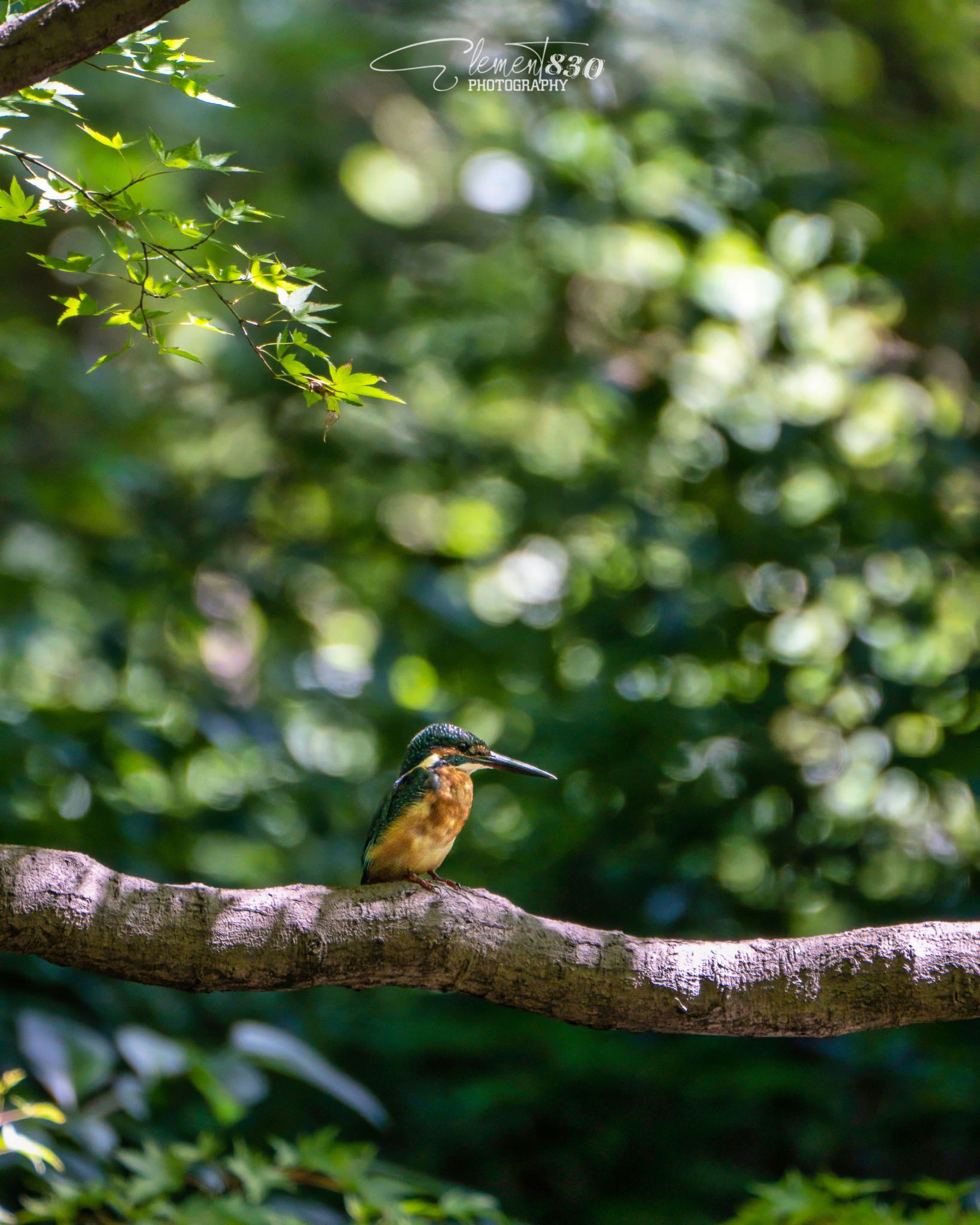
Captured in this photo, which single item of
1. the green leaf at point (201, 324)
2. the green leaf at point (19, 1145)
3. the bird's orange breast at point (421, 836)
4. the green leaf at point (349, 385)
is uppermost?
the green leaf at point (201, 324)

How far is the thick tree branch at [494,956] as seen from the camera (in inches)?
51.1

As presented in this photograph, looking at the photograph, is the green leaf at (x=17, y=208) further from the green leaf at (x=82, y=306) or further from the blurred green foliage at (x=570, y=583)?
the blurred green foliage at (x=570, y=583)

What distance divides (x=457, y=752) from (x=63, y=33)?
100 cm

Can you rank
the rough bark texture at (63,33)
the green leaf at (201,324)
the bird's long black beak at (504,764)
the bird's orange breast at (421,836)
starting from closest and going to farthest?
the rough bark texture at (63,33) → the green leaf at (201,324) → the bird's orange breast at (421,836) → the bird's long black beak at (504,764)

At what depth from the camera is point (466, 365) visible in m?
3.90

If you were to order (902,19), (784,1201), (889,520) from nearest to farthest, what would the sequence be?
(784,1201), (889,520), (902,19)

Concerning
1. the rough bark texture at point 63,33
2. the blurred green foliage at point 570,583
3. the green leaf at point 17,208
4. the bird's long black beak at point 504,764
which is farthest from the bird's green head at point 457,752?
the blurred green foliage at point 570,583

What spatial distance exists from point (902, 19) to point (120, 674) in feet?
13.4

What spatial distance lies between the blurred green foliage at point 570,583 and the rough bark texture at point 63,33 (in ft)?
6.54

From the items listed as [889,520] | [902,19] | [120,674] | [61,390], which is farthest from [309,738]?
[902,19]

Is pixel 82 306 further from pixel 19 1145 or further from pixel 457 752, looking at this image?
pixel 19 1145

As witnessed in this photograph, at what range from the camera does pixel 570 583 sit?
3.91 meters

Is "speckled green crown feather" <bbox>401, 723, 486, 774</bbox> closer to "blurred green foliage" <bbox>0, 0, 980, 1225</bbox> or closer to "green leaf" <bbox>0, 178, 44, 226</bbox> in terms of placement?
"green leaf" <bbox>0, 178, 44, 226</bbox>

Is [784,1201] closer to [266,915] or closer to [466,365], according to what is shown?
[266,915]
